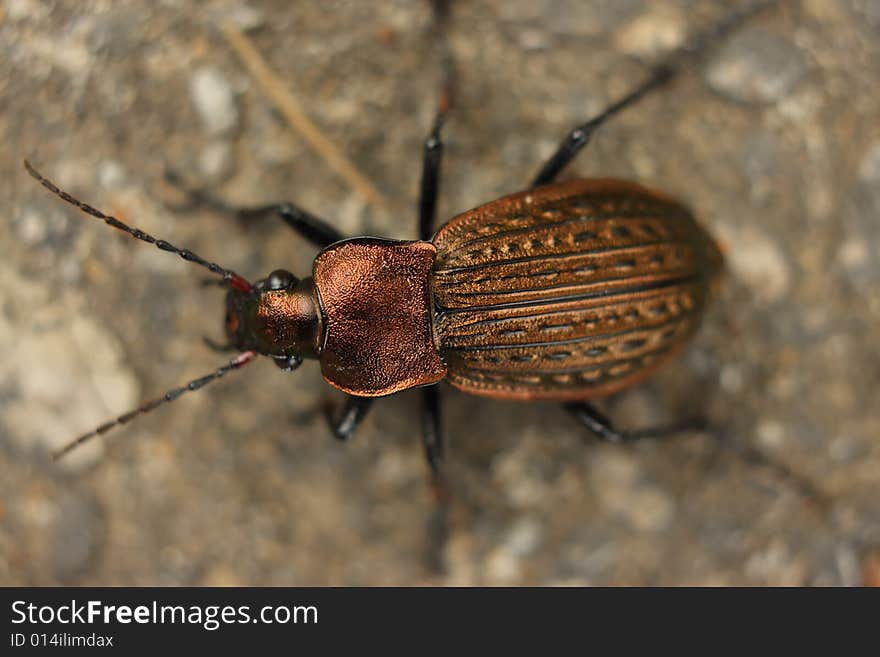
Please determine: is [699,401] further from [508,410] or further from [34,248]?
[34,248]

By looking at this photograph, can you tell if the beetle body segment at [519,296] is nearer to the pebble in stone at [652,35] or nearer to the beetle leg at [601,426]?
the beetle leg at [601,426]

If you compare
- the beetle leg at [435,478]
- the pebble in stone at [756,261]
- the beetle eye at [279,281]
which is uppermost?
the pebble in stone at [756,261]

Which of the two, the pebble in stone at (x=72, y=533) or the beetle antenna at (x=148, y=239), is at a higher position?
the beetle antenna at (x=148, y=239)

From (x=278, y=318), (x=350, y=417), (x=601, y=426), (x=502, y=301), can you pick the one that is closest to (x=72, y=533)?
(x=350, y=417)

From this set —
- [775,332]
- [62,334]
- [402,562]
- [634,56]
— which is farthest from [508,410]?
[62,334]

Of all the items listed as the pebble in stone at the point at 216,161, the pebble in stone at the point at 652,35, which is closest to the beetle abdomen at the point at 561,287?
the pebble in stone at the point at 652,35

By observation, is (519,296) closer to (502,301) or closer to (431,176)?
(502,301)
